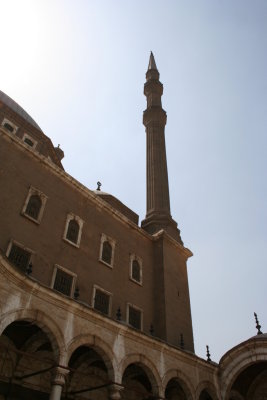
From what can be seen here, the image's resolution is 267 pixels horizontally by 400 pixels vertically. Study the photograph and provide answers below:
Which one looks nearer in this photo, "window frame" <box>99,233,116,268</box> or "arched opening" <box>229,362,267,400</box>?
"arched opening" <box>229,362,267,400</box>

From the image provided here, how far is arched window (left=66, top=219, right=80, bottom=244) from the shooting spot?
14633mm

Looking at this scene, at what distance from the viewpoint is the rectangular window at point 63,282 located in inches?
516

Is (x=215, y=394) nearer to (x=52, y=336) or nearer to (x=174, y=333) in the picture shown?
(x=174, y=333)

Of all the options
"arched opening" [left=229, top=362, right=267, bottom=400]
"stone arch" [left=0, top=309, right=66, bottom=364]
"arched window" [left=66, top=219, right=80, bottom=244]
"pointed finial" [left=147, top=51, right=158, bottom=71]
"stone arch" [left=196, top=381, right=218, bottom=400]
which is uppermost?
"pointed finial" [left=147, top=51, right=158, bottom=71]

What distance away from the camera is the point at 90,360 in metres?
12.1

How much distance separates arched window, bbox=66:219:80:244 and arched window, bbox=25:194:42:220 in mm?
1524

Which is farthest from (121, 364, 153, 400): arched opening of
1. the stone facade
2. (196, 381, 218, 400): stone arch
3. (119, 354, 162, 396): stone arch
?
(196, 381, 218, 400): stone arch

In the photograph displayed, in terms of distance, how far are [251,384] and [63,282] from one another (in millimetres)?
9078

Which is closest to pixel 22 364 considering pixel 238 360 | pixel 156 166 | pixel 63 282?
pixel 63 282

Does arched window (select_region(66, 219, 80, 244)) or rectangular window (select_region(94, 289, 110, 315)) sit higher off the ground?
arched window (select_region(66, 219, 80, 244))

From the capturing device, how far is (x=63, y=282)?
43.8ft

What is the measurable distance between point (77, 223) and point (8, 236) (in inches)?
137

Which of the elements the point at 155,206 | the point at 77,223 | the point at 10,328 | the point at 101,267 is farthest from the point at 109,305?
the point at 155,206

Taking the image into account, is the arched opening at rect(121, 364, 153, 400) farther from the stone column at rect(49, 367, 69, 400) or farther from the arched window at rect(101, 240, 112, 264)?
the stone column at rect(49, 367, 69, 400)
